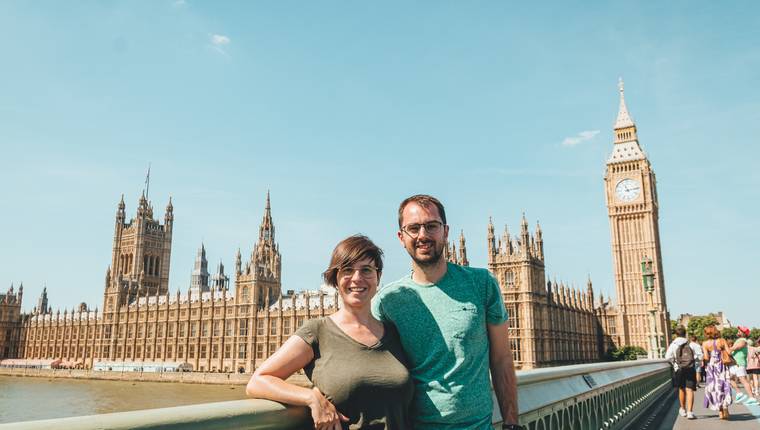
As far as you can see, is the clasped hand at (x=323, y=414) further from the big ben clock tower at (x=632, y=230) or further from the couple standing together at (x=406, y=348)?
the big ben clock tower at (x=632, y=230)

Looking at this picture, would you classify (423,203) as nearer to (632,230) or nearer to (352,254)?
(352,254)

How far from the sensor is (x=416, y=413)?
10.1 ft

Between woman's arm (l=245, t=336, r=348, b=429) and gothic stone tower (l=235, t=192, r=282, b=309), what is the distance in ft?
218

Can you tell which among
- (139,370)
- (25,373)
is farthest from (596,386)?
(25,373)

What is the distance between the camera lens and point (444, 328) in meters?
3.19

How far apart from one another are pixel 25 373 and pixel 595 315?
77952 mm

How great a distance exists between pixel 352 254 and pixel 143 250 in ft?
334

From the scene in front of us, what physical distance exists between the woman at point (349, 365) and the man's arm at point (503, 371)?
0.73m

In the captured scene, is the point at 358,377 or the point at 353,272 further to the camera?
the point at 353,272

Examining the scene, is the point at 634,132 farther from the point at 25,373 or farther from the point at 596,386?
the point at 25,373

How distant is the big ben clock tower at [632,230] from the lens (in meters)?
68.5

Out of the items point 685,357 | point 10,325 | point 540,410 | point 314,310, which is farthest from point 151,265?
point 540,410

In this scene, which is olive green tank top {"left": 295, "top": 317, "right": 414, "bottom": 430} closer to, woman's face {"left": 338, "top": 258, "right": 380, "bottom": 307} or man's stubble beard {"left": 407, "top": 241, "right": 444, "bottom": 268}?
woman's face {"left": 338, "top": 258, "right": 380, "bottom": 307}

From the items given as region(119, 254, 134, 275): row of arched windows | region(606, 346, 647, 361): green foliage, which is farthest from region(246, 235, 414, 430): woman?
region(119, 254, 134, 275): row of arched windows
